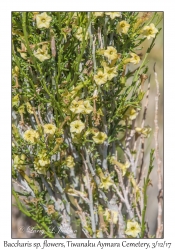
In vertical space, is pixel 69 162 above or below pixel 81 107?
below

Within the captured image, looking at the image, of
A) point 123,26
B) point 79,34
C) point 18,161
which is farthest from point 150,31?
point 18,161

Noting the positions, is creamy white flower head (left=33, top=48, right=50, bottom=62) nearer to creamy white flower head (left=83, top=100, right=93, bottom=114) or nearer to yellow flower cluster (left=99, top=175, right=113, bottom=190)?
creamy white flower head (left=83, top=100, right=93, bottom=114)

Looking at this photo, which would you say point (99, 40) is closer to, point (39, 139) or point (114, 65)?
point (114, 65)

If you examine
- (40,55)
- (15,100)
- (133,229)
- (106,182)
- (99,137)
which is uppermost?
(40,55)

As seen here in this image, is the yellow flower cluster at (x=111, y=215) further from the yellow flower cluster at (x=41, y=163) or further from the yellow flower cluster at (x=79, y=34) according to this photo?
the yellow flower cluster at (x=79, y=34)

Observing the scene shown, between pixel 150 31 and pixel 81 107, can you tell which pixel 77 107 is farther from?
pixel 150 31

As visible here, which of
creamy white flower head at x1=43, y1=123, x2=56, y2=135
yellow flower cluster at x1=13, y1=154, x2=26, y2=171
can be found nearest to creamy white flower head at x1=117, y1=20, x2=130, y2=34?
creamy white flower head at x1=43, y1=123, x2=56, y2=135
